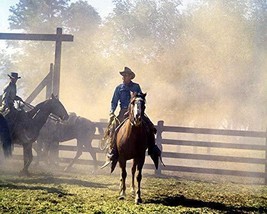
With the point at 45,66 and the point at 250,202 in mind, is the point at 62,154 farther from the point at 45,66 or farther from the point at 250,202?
the point at 45,66

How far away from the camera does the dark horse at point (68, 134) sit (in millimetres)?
15766

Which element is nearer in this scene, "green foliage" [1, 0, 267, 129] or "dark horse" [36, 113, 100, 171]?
"dark horse" [36, 113, 100, 171]

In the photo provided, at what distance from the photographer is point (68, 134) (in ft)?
53.5

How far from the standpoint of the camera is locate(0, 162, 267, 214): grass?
306 inches

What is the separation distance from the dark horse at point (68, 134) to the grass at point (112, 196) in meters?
2.47

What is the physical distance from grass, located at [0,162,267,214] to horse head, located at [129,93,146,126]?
6.10 feet

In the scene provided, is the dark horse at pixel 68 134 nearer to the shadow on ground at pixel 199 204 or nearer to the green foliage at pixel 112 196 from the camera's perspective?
the green foliage at pixel 112 196

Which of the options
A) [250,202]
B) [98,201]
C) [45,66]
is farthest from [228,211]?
[45,66]

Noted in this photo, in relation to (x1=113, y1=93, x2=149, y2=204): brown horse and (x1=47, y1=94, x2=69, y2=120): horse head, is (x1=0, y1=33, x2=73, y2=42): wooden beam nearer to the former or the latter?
(x1=47, y1=94, x2=69, y2=120): horse head

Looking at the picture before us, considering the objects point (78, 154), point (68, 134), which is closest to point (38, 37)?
point (68, 134)

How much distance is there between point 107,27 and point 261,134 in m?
24.6

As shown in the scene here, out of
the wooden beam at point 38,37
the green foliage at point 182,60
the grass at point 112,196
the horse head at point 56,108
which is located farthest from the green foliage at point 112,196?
the green foliage at point 182,60

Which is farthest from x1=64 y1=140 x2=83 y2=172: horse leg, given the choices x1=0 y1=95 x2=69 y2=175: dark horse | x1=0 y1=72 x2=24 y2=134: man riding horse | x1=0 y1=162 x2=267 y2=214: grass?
x1=0 y1=72 x2=24 y2=134: man riding horse

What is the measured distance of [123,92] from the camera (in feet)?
33.3
